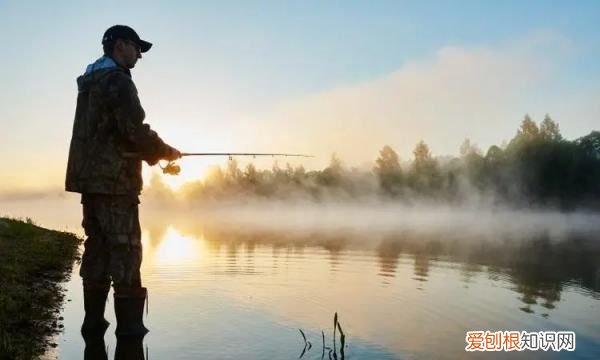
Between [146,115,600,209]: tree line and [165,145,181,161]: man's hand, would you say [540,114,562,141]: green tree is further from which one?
[165,145,181,161]: man's hand

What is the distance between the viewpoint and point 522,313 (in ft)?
32.4

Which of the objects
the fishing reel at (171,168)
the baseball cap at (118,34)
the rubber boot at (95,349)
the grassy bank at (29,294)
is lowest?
the rubber boot at (95,349)

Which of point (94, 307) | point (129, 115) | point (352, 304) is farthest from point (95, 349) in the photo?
point (352, 304)

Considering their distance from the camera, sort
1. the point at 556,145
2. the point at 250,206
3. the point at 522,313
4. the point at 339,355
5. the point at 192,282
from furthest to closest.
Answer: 1. the point at 250,206
2. the point at 556,145
3. the point at 192,282
4. the point at 522,313
5. the point at 339,355

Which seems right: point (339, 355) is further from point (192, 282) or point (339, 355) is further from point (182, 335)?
point (192, 282)

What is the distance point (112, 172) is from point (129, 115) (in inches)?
32.3

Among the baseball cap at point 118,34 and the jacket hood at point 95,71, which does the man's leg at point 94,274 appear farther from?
the baseball cap at point 118,34

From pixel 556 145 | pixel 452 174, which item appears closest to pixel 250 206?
pixel 452 174

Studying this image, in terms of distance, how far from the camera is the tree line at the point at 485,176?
9762 centimetres

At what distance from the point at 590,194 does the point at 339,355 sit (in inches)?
4103

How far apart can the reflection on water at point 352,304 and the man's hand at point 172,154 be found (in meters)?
2.52

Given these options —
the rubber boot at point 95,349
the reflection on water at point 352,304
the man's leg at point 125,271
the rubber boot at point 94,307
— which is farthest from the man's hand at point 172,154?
the rubber boot at point 95,349

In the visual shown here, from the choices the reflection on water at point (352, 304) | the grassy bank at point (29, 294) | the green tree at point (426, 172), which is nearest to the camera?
the grassy bank at point (29, 294)

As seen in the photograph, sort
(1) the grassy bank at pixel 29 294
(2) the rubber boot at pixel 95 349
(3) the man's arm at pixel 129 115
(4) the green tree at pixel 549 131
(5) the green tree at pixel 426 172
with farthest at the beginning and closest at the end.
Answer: (5) the green tree at pixel 426 172
(4) the green tree at pixel 549 131
(3) the man's arm at pixel 129 115
(1) the grassy bank at pixel 29 294
(2) the rubber boot at pixel 95 349
